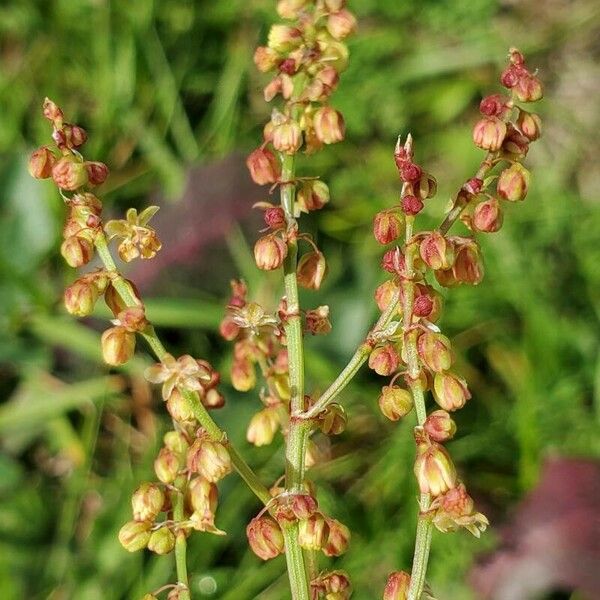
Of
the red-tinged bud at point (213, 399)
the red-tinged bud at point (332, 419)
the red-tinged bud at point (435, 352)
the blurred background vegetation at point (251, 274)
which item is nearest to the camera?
the red-tinged bud at point (435, 352)

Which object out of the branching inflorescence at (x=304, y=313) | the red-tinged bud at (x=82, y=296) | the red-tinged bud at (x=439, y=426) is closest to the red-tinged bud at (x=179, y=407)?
the branching inflorescence at (x=304, y=313)

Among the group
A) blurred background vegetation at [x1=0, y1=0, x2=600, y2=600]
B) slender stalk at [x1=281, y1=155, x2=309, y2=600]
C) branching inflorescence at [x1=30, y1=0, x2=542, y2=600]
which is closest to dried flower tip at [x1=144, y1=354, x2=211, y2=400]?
branching inflorescence at [x1=30, y1=0, x2=542, y2=600]

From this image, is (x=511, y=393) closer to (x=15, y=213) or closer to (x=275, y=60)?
(x=15, y=213)

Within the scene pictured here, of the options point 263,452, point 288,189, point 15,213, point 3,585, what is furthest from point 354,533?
point 288,189

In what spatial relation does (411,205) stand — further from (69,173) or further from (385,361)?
(69,173)

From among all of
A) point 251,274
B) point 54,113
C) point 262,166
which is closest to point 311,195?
point 262,166

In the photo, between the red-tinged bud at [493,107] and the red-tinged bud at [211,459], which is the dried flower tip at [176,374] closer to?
the red-tinged bud at [211,459]
